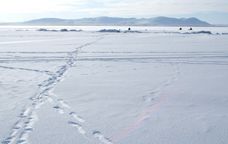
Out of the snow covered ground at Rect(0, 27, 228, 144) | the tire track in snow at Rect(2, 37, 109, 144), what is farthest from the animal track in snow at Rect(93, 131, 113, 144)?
the tire track in snow at Rect(2, 37, 109, 144)

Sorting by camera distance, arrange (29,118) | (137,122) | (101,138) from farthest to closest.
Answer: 1. (29,118)
2. (137,122)
3. (101,138)

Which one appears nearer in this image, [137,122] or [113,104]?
[137,122]

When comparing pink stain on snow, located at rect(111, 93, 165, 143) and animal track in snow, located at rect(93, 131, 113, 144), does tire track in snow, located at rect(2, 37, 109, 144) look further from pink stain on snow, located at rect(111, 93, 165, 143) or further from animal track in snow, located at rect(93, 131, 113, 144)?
pink stain on snow, located at rect(111, 93, 165, 143)

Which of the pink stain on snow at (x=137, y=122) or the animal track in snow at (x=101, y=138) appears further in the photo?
the pink stain on snow at (x=137, y=122)

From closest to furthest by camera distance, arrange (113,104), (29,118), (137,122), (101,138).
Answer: (101,138), (137,122), (29,118), (113,104)

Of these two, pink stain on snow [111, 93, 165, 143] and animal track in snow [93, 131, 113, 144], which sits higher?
animal track in snow [93, 131, 113, 144]

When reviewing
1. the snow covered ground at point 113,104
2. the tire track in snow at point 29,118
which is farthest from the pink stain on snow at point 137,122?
the tire track in snow at point 29,118

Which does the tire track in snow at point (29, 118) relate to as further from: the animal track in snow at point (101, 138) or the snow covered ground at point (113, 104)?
the animal track in snow at point (101, 138)

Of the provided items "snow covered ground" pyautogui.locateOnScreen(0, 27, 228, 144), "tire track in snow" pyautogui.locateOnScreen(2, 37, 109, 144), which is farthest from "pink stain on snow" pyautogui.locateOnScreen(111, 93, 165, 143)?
"tire track in snow" pyautogui.locateOnScreen(2, 37, 109, 144)

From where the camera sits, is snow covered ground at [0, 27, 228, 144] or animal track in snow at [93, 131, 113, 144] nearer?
animal track in snow at [93, 131, 113, 144]

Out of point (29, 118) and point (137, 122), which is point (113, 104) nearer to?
point (137, 122)

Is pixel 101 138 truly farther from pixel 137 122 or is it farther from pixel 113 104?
pixel 113 104

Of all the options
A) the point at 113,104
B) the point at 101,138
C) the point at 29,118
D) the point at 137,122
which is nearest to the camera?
the point at 101,138

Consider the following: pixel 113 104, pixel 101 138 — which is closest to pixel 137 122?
pixel 101 138
